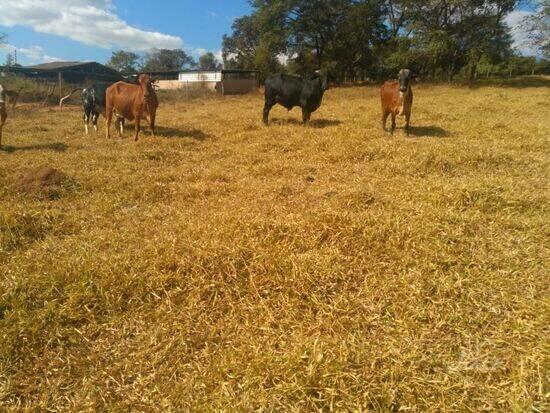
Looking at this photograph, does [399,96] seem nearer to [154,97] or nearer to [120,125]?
[154,97]

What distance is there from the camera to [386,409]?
1903 millimetres

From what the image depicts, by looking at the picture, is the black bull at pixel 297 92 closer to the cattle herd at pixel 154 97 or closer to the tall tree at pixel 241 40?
the cattle herd at pixel 154 97

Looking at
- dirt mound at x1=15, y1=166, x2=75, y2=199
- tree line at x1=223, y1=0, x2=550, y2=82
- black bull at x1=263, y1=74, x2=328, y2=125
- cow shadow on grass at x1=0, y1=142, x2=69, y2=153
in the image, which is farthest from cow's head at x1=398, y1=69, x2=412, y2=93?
tree line at x1=223, y1=0, x2=550, y2=82

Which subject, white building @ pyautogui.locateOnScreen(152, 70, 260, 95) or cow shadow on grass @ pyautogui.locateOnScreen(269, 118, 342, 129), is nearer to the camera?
cow shadow on grass @ pyautogui.locateOnScreen(269, 118, 342, 129)

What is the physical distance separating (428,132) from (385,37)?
30515mm

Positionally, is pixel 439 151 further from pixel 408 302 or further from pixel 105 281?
pixel 105 281

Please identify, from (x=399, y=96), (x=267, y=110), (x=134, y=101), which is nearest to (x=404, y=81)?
(x=399, y=96)

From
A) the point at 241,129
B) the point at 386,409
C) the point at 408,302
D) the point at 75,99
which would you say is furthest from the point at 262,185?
the point at 75,99

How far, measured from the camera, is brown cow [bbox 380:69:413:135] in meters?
8.13

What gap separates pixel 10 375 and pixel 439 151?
633cm

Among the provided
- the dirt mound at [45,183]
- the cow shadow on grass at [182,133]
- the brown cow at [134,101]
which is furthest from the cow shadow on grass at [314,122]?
the dirt mound at [45,183]

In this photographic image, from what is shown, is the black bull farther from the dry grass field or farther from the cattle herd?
the dry grass field

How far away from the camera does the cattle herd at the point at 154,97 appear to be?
8.30 meters

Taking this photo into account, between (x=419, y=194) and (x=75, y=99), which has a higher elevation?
(x=75, y=99)
